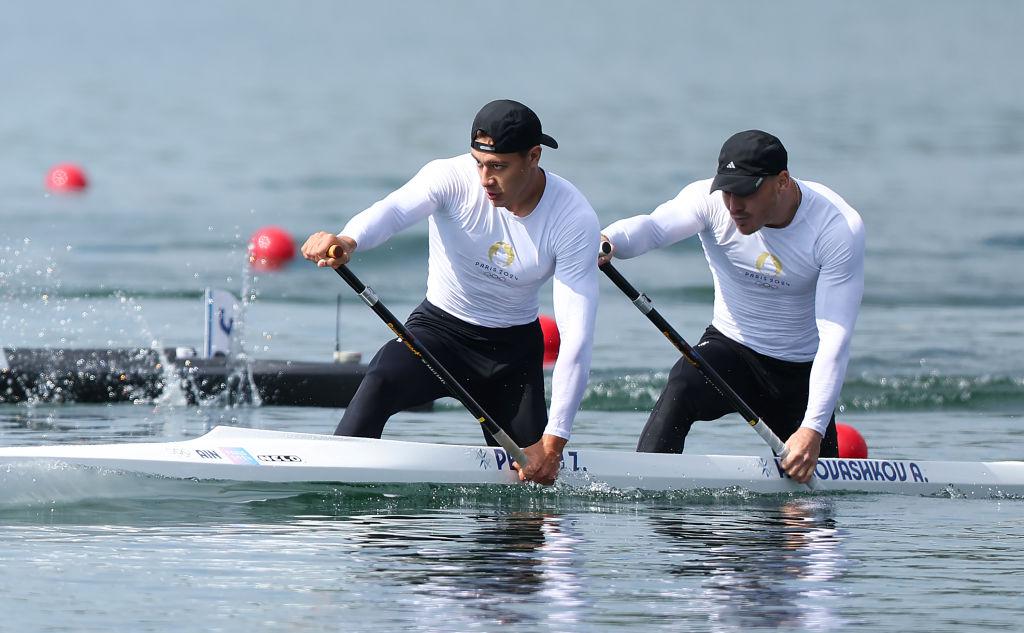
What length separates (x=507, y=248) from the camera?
27.1 ft

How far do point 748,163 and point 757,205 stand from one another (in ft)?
0.73

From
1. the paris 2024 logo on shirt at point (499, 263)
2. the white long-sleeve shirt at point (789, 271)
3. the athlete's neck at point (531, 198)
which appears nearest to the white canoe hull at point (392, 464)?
the white long-sleeve shirt at point (789, 271)

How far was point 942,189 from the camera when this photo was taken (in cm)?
3609

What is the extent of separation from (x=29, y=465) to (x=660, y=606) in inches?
120

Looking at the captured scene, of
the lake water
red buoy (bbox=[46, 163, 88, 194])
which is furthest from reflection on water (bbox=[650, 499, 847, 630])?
red buoy (bbox=[46, 163, 88, 194])

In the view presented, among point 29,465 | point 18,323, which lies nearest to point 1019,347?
point 18,323

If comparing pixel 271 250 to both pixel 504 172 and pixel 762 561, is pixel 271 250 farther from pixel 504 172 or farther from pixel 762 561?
pixel 762 561

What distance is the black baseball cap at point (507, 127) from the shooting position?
7.89 m

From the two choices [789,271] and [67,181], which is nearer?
[789,271]

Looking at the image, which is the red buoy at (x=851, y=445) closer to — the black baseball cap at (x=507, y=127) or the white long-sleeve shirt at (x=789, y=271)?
the white long-sleeve shirt at (x=789, y=271)

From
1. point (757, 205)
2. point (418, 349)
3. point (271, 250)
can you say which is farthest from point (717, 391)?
→ point (271, 250)

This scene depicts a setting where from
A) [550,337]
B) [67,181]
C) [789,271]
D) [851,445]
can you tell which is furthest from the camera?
[67,181]

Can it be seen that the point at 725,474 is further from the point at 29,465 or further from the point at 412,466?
the point at 29,465

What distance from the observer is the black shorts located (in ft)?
27.5
